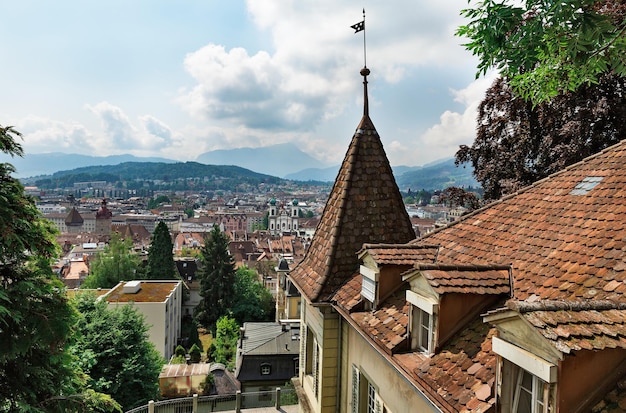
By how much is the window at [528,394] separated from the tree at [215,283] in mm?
50218

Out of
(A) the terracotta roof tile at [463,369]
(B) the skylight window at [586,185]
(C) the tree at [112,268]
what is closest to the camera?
(A) the terracotta roof tile at [463,369]

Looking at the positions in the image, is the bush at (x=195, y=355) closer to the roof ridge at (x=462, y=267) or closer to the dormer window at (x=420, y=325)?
the dormer window at (x=420, y=325)

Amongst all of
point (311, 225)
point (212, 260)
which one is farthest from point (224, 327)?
point (311, 225)

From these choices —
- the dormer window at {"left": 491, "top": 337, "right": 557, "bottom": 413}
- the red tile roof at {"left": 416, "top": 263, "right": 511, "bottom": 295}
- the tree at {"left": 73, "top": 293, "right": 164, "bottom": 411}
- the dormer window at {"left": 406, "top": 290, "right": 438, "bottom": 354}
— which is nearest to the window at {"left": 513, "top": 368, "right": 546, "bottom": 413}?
the dormer window at {"left": 491, "top": 337, "right": 557, "bottom": 413}

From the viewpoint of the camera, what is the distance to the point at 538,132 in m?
15.5

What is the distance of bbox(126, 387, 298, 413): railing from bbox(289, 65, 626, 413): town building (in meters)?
12.7

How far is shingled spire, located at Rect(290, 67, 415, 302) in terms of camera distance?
7.96 m

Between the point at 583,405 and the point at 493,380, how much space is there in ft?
3.05

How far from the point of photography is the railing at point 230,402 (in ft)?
64.3

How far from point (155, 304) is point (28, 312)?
27203 millimetres

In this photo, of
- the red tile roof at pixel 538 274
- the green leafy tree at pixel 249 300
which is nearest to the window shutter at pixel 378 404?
the red tile roof at pixel 538 274

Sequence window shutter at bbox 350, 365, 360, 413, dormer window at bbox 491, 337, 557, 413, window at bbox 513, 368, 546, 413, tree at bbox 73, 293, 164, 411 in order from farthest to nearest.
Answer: tree at bbox 73, 293, 164, 411 → window shutter at bbox 350, 365, 360, 413 → window at bbox 513, 368, 546, 413 → dormer window at bbox 491, 337, 557, 413

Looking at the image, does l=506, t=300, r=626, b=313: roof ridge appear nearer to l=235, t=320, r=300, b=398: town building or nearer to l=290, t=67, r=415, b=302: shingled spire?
l=290, t=67, r=415, b=302: shingled spire

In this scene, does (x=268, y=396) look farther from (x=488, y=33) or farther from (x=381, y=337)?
(x=488, y=33)
